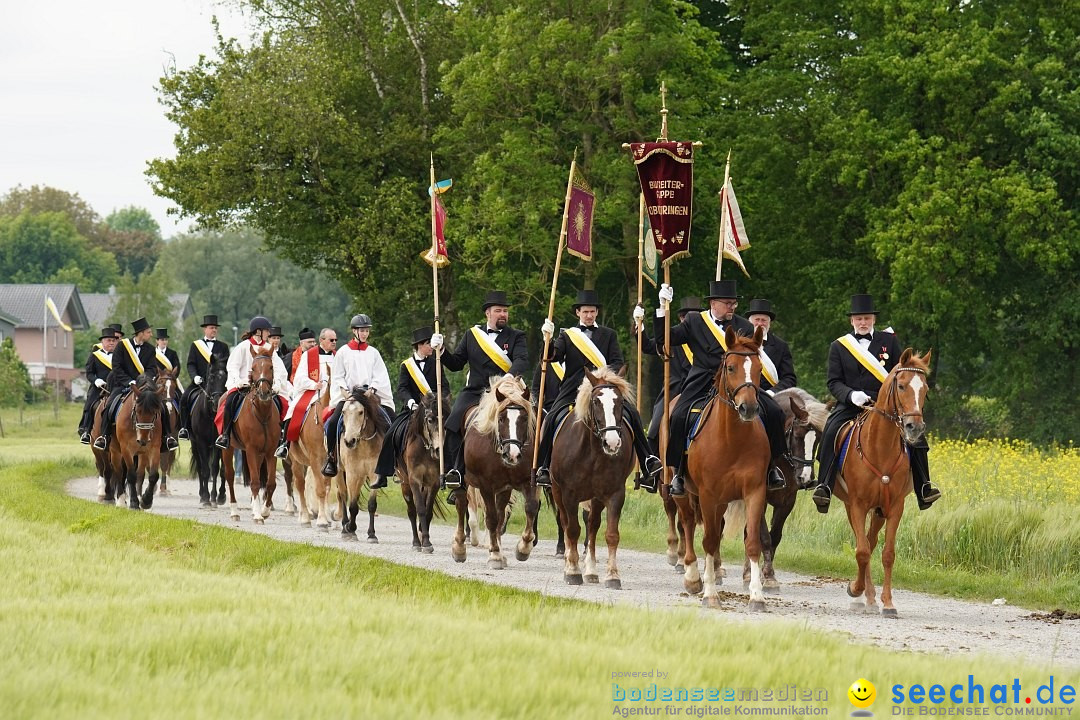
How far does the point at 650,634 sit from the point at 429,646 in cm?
167

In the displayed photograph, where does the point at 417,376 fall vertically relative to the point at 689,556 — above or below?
above

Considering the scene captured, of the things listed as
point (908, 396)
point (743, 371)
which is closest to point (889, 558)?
point (908, 396)

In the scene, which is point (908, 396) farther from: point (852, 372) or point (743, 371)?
point (852, 372)

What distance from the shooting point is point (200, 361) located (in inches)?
1105

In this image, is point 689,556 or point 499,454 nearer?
point 689,556

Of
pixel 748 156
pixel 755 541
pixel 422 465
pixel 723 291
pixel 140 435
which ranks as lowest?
pixel 755 541

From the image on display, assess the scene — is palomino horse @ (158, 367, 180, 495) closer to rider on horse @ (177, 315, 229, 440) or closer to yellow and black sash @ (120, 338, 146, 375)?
yellow and black sash @ (120, 338, 146, 375)

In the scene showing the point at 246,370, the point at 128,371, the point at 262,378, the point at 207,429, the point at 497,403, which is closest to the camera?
the point at 497,403

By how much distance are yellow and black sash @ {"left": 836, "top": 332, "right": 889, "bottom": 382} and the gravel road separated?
2.22 metres

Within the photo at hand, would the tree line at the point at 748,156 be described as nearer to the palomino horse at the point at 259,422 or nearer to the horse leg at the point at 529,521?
the palomino horse at the point at 259,422

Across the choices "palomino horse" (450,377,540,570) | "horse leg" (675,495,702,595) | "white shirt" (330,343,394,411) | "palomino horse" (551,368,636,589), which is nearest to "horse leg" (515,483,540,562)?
"palomino horse" (450,377,540,570)

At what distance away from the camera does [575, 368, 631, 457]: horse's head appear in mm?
15375

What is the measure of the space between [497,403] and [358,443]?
4519 mm

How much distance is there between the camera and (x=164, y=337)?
27812 mm
